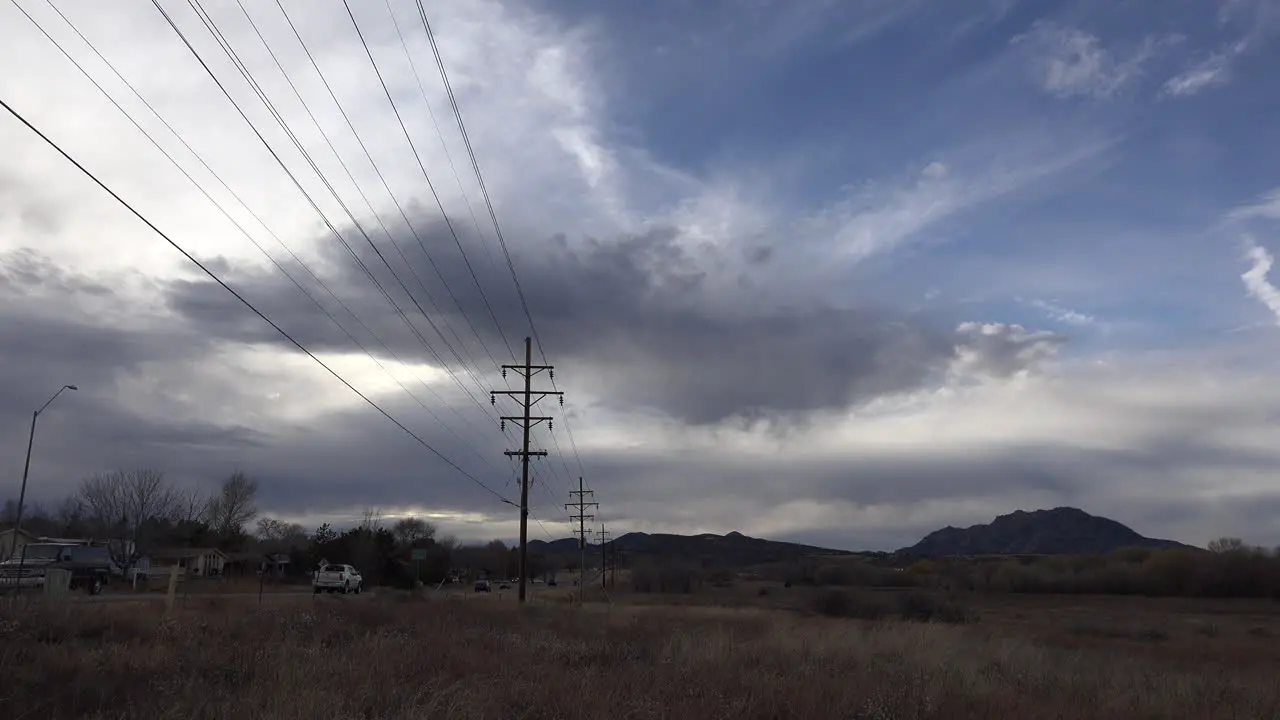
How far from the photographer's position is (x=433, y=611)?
1267 inches

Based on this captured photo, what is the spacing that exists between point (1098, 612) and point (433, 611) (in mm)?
62074

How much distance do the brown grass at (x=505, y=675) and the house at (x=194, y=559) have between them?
68.2 meters

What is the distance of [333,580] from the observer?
5597 cm

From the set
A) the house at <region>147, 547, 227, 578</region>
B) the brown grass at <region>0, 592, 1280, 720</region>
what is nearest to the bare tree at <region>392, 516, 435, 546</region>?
the house at <region>147, 547, 227, 578</region>

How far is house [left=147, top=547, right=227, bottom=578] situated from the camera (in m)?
90.9

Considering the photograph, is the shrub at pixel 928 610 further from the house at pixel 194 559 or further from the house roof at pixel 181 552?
the house roof at pixel 181 552

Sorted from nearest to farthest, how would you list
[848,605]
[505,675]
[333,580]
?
1. [505,675]
2. [333,580]
3. [848,605]

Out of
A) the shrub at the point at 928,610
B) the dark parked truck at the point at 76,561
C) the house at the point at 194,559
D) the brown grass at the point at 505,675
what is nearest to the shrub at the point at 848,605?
the shrub at the point at 928,610

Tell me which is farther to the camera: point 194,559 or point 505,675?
point 194,559

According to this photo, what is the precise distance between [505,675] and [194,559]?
8769cm

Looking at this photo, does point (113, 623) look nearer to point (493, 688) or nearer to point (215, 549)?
point (493, 688)

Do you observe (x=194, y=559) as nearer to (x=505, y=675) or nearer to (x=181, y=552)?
(x=181, y=552)

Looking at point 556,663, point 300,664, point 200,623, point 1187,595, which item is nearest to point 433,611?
point 200,623

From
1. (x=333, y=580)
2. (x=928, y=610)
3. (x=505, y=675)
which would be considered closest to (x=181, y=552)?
(x=333, y=580)
